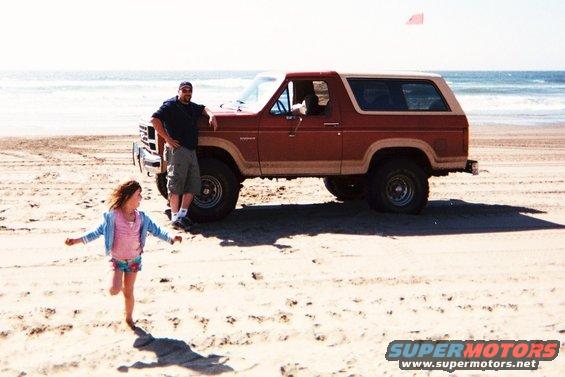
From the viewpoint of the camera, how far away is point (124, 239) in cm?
523

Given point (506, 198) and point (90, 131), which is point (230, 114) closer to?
point (506, 198)

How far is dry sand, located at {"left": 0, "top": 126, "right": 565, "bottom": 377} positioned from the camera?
4.96 meters

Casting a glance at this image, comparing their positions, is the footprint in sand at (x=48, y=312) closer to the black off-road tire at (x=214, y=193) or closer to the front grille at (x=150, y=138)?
the black off-road tire at (x=214, y=193)

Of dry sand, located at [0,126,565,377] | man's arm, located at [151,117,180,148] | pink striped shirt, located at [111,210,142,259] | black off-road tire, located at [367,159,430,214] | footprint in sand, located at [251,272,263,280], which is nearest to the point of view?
dry sand, located at [0,126,565,377]

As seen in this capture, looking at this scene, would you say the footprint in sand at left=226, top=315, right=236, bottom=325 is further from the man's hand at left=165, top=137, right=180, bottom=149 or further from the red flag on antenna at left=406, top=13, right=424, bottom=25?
the red flag on antenna at left=406, top=13, right=424, bottom=25

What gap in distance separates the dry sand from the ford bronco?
496 millimetres

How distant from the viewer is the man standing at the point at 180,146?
833cm

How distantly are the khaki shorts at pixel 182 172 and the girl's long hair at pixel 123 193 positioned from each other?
3178 mm

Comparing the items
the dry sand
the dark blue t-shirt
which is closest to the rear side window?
the dry sand

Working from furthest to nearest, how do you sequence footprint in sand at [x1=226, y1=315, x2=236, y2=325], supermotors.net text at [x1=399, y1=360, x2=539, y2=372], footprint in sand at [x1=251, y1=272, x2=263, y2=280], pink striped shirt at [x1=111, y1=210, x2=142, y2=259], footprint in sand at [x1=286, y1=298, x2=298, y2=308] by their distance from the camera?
footprint in sand at [x1=251, y1=272, x2=263, y2=280]
footprint in sand at [x1=286, y1=298, x2=298, y2=308]
footprint in sand at [x1=226, y1=315, x2=236, y2=325]
pink striped shirt at [x1=111, y1=210, x2=142, y2=259]
supermotors.net text at [x1=399, y1=360, x2=539, y2=372]

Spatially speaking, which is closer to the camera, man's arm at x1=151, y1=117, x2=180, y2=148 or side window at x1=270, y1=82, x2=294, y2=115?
man's arm at x1=151, y1=117, x2=180, y2=148

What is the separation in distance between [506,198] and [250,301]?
6.23 m

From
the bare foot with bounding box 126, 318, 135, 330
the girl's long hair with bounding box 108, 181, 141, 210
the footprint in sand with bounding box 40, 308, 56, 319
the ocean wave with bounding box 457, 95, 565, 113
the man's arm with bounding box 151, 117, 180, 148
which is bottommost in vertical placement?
the ocean wave with bounding box 457, 95, 565, 113

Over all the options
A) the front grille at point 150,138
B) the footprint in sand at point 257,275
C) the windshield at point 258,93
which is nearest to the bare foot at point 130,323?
the footprint in sand at point 257,275
